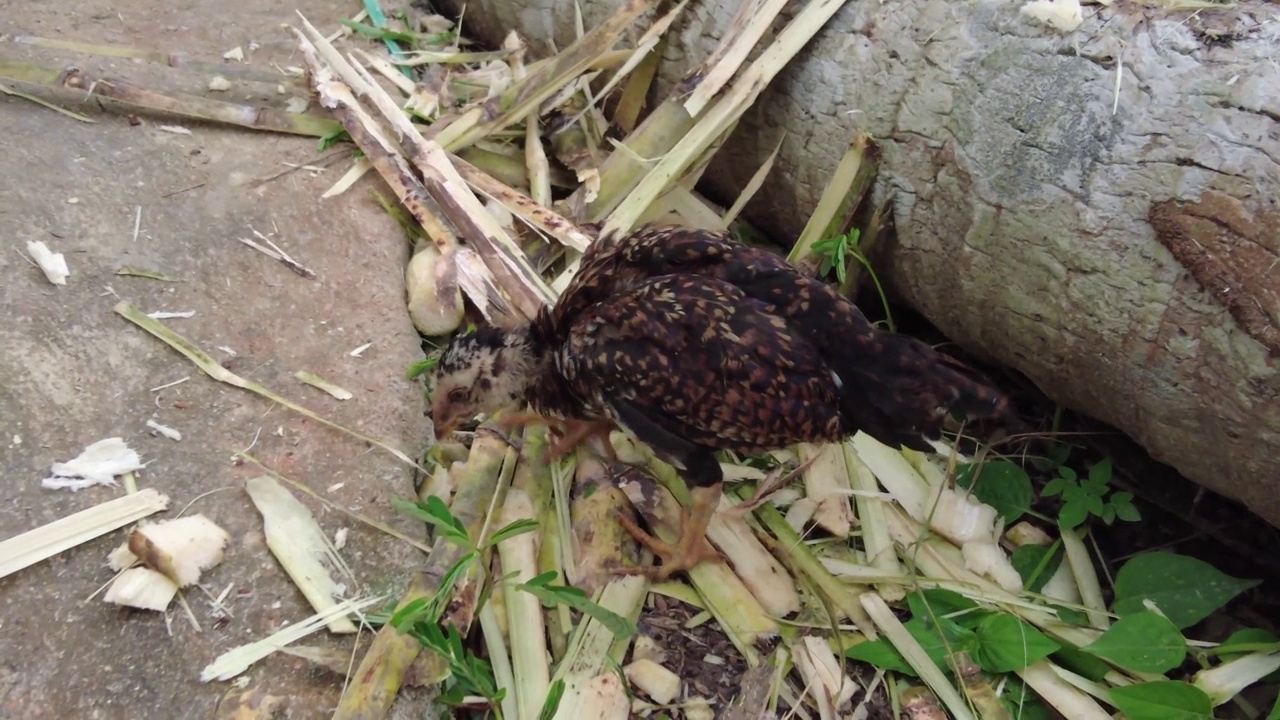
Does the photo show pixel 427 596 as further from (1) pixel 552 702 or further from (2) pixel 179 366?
(2) pixel 179 366

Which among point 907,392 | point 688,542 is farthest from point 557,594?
point 907,392

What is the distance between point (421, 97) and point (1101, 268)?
103 inches

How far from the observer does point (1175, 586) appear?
2430 millimetres

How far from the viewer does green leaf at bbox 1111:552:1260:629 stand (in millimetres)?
2381

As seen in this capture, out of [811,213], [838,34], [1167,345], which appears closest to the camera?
[1167,345]

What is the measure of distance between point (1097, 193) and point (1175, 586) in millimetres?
1119

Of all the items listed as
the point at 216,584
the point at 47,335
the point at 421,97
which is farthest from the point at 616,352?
the point at 421,97

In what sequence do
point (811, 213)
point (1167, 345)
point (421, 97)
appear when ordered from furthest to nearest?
point (421, 97) → point (811, 213) → point (1167, 345)

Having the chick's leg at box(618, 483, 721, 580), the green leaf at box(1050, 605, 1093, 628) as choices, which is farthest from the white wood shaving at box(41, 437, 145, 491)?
the green leaf at box(1050, 605, 1093, 628)

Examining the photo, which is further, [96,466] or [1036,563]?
[1036,563]

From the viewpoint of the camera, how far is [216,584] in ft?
6.70

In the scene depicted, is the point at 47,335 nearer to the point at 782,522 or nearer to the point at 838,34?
the point at 782,522

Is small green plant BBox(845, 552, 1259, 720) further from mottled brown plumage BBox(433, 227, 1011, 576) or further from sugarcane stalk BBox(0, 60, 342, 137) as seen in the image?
sugarcane stalk BBox(0, 60, 342, 137)

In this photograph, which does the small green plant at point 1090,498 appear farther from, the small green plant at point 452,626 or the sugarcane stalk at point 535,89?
the sugarcane stalk at point 535,89
